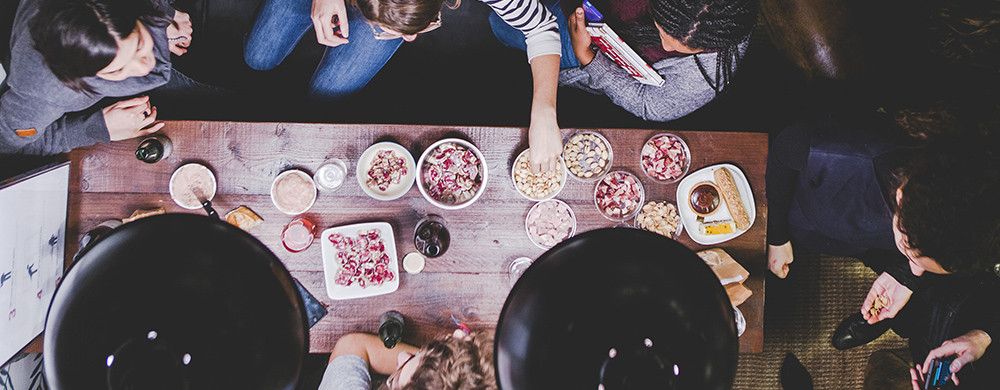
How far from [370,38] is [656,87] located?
1275 mm

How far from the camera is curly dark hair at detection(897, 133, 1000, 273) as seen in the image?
1.78m

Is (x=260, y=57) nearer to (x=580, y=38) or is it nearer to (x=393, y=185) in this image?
(x=393, y=185)

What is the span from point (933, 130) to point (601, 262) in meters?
1.80

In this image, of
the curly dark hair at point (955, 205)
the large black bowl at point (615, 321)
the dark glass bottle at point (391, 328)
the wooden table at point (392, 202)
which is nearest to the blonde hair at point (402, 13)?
the wooden table at point (392, 202)

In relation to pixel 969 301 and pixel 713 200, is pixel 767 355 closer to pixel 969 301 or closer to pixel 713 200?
pixel 969 301

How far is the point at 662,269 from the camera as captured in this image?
841 millimetres

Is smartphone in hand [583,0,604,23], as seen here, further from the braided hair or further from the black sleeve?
the black sleeve

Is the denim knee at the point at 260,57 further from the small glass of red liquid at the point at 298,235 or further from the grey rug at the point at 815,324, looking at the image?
the grey rug at the point at 815,324

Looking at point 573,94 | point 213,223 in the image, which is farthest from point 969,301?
point 213,223

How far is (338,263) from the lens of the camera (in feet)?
7.13

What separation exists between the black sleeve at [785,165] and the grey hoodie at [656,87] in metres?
0.34

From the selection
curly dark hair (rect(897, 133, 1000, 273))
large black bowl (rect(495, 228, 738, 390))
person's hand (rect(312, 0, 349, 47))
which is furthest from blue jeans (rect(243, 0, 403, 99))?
curly dark hair (rect(897, 133, 1000, 273))

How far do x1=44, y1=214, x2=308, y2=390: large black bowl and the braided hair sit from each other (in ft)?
5.49

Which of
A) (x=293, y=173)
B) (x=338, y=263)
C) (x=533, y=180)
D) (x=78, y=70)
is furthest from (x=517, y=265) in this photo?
(x=78, y=70)
